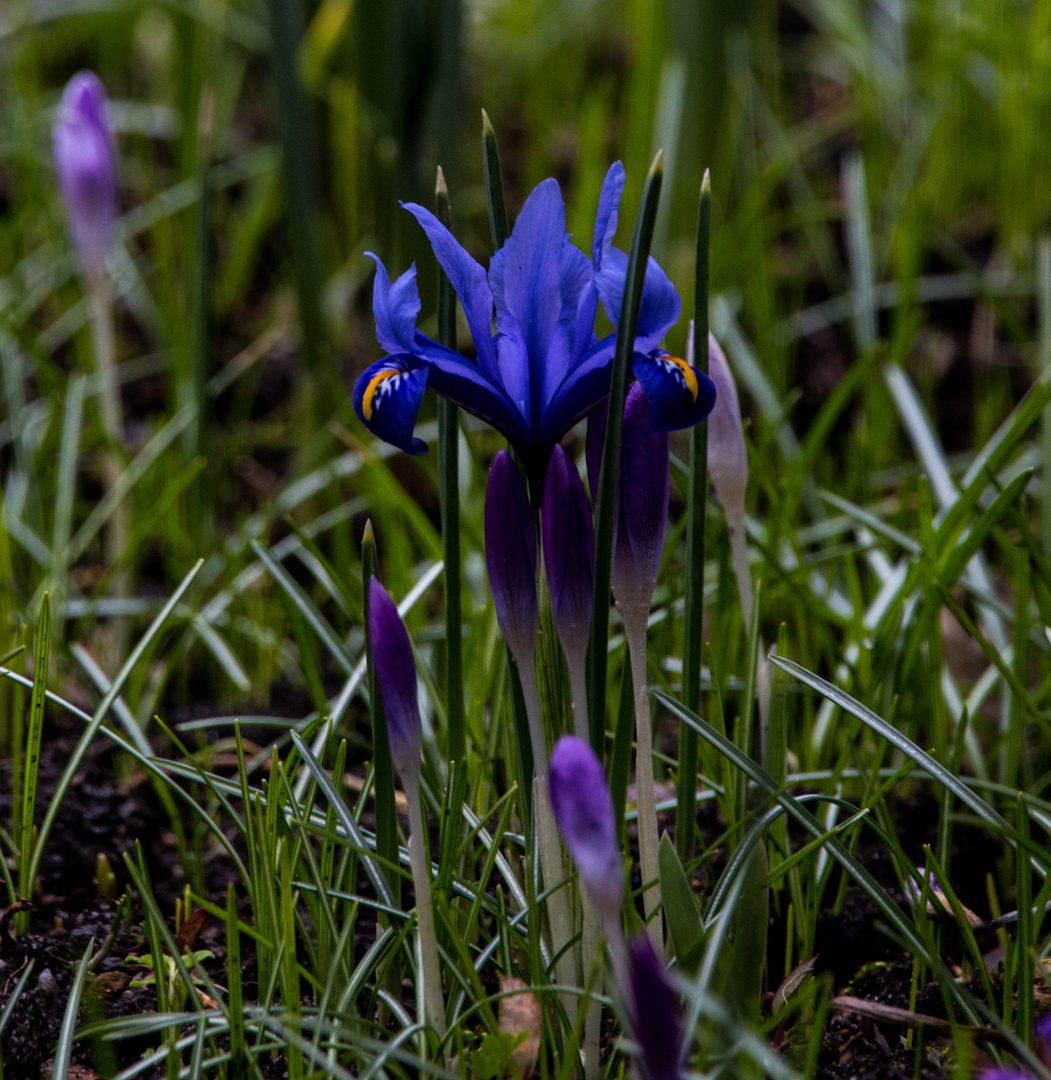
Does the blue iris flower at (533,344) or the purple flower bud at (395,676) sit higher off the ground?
the blue iris flower at (533,344)

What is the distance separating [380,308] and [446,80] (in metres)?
1.64

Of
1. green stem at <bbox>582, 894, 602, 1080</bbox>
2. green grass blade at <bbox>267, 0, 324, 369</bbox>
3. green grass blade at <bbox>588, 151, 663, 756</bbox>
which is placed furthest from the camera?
green grass blade at <bbox>267, 0, 324, 369</bbox>

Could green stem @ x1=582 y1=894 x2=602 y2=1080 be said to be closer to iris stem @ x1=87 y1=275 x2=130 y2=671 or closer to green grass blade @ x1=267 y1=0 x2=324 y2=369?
iris stem @ x1=87 y1=275 x2=130 y2=671

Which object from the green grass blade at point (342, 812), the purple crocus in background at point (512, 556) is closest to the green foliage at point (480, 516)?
the green grass blade at point (342, 812)

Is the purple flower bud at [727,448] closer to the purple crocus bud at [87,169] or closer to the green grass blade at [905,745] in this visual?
the green grass blade at [905,745]

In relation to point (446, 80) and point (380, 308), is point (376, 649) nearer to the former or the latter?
point (380, 308)

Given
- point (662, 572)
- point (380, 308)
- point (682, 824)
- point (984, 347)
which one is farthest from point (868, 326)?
point (380, 308)

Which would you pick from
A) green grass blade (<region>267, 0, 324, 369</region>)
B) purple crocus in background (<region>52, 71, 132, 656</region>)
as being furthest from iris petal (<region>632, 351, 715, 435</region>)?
green grass blade (<region>267, 0, 324, 369</region>)

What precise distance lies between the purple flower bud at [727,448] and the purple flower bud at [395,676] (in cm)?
43

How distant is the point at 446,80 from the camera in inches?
93.1

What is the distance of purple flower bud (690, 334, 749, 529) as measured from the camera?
1.15m

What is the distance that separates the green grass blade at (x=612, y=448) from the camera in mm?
841

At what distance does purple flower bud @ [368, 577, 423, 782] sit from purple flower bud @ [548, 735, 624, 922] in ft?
0.63

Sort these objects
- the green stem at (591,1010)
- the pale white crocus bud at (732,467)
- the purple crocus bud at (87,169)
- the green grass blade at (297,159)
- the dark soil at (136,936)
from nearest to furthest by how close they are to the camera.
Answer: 1. the green stem at (591,1010)
2. the dark soil at (136,936)
3. the pale white crocus bud at (732,467)
4. the purple crocus bud at (87,169)
5. the green grass blade at (297,159)
